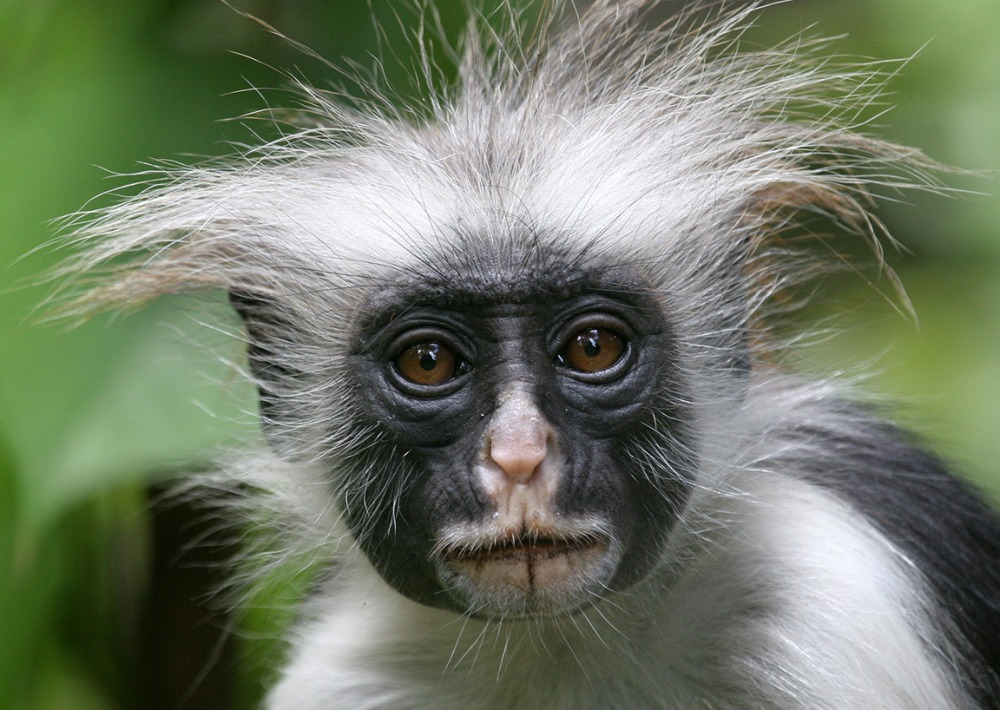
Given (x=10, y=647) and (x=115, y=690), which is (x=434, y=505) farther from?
(x=115, y=690)

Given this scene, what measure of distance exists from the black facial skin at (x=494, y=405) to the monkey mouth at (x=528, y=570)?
71mm

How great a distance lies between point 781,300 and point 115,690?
138 inches

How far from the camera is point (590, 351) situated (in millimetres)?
3213

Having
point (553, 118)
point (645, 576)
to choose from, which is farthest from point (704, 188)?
point (645, 576)

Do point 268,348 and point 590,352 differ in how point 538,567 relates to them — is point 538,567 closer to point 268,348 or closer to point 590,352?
point 590,352

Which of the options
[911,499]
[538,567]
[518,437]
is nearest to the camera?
[518,437]

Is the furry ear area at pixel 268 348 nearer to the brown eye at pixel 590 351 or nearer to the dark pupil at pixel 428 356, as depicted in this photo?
the dark pupil at pixel 428 356

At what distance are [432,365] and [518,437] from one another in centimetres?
44

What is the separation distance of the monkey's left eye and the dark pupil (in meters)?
0.33

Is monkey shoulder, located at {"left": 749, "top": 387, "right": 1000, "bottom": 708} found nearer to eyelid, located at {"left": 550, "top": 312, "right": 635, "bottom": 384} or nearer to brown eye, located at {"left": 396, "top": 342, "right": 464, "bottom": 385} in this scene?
eyelid, located at {"left": 550, "top": 312, "right": 635, "bottom": 384}

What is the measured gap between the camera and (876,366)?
19.2ft

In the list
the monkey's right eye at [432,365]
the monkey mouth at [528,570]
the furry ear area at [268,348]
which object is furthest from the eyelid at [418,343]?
the furry ear area at [268,348]

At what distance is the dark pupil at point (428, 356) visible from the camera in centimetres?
321

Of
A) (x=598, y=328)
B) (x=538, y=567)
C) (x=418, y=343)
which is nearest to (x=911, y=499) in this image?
(x=598, y=328)
